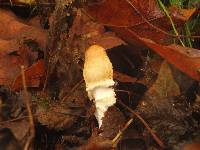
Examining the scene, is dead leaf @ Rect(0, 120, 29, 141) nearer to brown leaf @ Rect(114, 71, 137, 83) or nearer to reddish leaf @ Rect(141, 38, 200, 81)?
brown leaf @ Rect(114, 71, 137, 83)

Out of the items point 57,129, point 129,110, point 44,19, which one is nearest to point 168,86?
point 129,110

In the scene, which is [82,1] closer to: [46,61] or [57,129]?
[46,61]

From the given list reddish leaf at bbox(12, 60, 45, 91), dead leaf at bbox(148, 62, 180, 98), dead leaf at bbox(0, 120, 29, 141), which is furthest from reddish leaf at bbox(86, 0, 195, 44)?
dead leaf at bbox(0, 120, 29, 141)

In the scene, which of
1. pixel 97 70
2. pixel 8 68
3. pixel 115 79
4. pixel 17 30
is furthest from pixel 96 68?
pixel 17 30

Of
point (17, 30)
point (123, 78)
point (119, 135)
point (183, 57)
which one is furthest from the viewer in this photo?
point (17, 30)

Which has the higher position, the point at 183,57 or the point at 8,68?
the point at 183,57

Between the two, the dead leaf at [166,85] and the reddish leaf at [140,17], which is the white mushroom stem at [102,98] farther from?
the reddish leaf at [140,17]

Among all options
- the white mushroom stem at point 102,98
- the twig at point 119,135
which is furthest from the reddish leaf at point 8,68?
the twig at point 119,135

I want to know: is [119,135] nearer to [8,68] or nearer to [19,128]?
[19,128]
